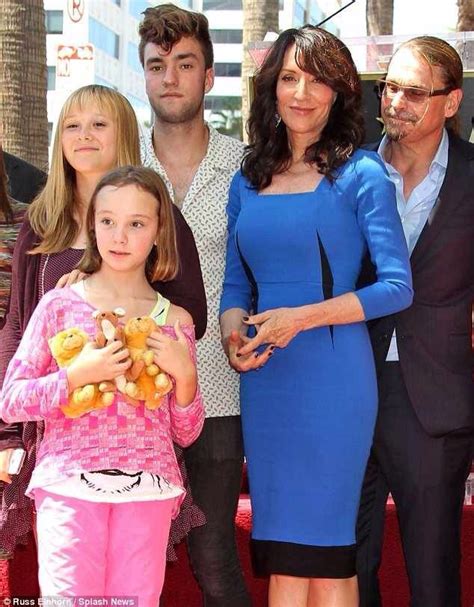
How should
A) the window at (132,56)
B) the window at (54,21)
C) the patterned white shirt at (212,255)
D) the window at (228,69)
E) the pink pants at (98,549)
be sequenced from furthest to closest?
the window at (228,69) → the window at (132,56) → the window at (54,21) → the patterned white shirt at (212,255) → the pink pants at (98,549)

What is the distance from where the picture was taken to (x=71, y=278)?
3.28 meters

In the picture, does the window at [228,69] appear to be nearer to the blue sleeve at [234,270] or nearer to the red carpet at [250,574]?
the red carpet at [250,574]

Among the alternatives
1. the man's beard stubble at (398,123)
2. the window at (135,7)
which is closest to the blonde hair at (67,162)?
the man's beard stubble at (398,123)

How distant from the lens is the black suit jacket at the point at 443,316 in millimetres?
3625

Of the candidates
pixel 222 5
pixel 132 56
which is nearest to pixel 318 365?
pixel 132 56

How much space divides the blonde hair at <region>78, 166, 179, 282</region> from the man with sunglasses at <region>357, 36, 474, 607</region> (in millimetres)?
876

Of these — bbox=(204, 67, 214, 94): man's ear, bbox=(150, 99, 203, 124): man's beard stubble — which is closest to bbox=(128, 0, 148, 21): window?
bbox=(204, 67, 214, 94): man's ear

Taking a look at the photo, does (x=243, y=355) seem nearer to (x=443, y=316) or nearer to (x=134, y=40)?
(x=443, y=316)

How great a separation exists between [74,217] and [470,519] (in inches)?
84.3

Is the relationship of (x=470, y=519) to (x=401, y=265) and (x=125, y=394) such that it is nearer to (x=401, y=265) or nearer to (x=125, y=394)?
(x=401, y=265)

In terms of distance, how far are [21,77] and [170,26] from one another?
4584 mm

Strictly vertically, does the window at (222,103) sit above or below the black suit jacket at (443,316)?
above

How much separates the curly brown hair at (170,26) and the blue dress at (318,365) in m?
0.84

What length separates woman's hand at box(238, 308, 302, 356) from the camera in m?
3.29
